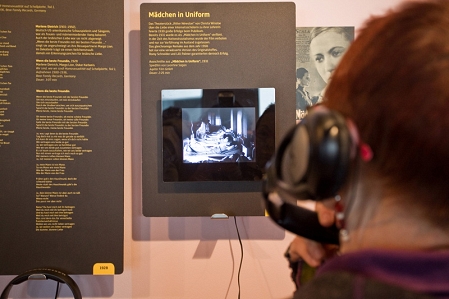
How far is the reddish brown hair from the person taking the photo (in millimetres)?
439

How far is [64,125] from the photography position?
5.08ft

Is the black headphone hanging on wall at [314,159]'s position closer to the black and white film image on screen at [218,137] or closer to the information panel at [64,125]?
the black and white film image on screen at [218,137]

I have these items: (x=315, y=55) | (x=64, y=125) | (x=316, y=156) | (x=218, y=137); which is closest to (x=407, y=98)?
(x=316, y=156)

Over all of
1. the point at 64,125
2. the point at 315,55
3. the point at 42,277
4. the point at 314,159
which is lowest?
the point at 42,277

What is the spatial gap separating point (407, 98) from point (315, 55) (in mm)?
1252

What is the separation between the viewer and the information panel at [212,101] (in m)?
1.50

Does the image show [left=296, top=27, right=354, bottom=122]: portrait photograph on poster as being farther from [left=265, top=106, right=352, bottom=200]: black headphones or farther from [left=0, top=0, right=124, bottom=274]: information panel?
[left=265, top=106, right=352, bottom=200]: black headphones

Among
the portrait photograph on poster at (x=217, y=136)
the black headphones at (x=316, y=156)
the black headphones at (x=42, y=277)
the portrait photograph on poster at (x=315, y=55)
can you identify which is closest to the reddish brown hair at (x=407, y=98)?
the black headphones at (x=316, y=156)

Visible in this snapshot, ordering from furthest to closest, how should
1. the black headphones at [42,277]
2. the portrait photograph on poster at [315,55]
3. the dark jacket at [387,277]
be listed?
the portrait photograph on poster at [315,55], the black headphones at [42,277], the dark jacket at [387,277]

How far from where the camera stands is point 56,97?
5.06ft

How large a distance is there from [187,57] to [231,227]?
720 mm

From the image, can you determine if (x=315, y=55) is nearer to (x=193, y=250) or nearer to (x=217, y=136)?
(x=217, y=136)

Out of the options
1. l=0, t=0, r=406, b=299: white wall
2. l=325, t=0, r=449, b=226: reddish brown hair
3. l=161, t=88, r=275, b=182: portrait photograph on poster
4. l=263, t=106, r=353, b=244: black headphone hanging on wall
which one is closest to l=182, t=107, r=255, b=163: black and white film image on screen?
l=161, t=88, r=275, b=182: portrait photograph on poster

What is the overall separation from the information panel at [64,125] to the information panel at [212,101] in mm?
133
